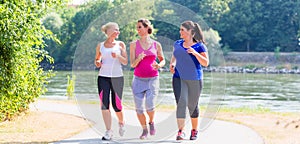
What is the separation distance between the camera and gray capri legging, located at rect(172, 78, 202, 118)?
24.7 ft

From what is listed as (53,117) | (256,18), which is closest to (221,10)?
(256,18)

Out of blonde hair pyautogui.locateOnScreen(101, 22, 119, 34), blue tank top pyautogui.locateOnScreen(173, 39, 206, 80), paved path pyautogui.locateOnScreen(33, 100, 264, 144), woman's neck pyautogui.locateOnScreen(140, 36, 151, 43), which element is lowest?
paved path pyautogui.locateOnScreen(33, 100, 264, 144)

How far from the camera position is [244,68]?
66.2 m

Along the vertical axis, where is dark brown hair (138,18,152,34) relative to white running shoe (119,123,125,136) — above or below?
above

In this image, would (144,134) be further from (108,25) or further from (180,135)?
(108,25)

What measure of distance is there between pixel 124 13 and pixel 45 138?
223 centimetres

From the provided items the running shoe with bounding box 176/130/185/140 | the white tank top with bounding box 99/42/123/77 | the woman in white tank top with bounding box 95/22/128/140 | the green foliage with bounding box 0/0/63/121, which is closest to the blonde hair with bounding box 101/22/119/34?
the woman in white tank top with bounding box 95/22/128/140

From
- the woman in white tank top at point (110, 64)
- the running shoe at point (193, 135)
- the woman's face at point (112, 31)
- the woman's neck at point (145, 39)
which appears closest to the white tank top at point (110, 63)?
the woman in white tank top at point (110, 64)

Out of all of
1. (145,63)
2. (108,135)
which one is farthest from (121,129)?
(145,63)

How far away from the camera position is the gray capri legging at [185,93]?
7.52 metres

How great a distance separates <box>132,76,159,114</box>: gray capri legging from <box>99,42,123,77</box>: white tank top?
0.93ft

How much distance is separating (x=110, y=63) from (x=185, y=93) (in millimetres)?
1124

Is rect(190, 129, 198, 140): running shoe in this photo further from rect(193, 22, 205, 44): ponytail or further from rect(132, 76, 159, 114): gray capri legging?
rect(193, 22, 205, 44): ponytail

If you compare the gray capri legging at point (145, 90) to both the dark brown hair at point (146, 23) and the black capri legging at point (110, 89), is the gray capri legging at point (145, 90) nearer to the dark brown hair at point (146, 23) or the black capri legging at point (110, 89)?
the black capri legging at point (110, 89)
